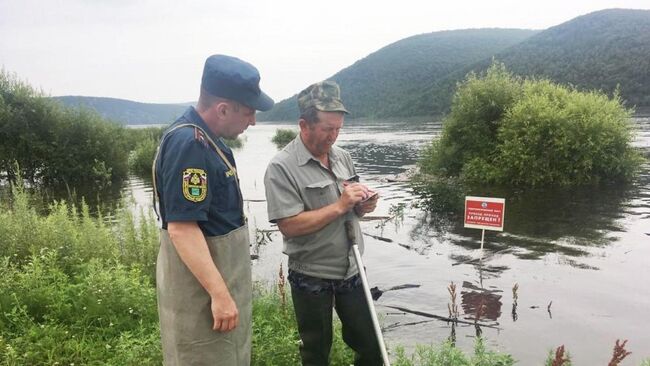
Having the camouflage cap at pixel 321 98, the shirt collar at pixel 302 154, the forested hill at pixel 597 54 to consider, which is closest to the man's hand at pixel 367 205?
the shirt collar at pixel 302 154

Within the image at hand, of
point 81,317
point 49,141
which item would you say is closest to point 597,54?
point 49,141

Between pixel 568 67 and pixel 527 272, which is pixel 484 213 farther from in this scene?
pixel 568 67

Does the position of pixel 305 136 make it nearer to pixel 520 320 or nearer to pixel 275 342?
pixel 275 342

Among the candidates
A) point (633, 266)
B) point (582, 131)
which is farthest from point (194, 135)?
point (582, 131)

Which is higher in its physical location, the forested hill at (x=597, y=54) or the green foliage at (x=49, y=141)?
the forested hill at (x=597, y=54)

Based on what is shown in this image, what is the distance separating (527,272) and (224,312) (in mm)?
7897

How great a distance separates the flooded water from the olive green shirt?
10.6 ft

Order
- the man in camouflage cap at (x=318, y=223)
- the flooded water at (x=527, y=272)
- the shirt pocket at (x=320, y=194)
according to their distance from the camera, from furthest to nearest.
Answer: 1. the flooded water at (x=527, y=272)
2. the shirt pocket at (x=320, y=194)
3. the man in camouflage cap at (x=318, y=223)

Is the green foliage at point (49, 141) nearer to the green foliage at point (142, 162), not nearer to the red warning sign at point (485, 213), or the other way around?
the green foliage at point (142, 162)

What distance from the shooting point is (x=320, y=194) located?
3297 millimetres

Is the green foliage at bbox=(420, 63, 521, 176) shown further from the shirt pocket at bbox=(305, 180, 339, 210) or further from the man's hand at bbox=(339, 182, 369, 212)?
the man's hand at bbox=(339, 182, 369, 212)

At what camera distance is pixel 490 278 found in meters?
8.48

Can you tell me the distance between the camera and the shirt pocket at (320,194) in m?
3.26

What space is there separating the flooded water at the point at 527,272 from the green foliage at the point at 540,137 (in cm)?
176
